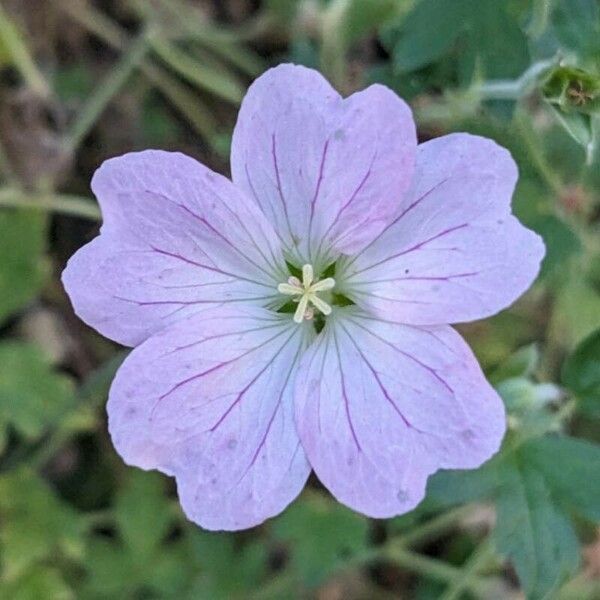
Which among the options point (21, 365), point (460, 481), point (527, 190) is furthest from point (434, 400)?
point (21, 365)

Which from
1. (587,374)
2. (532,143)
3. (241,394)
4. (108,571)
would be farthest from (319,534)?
(532,143)

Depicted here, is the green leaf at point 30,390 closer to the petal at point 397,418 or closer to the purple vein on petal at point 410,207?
the petal at point 397,418

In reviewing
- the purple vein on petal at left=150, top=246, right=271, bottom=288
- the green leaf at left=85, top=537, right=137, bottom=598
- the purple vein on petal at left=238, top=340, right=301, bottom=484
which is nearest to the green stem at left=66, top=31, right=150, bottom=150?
the green leaf at left=85, top=537, right=137, bottom=598

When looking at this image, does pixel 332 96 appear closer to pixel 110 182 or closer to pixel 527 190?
pixel 110 182

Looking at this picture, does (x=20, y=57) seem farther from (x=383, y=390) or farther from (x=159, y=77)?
(x=383, y=390)

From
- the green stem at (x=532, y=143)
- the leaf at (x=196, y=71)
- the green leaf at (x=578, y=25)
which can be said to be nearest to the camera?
the green leaf at (x=578, y=25)

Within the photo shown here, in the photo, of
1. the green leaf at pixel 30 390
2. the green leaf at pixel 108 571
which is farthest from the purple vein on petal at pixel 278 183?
the green leaf at pixel 108 571

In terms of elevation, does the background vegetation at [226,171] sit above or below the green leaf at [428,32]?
below

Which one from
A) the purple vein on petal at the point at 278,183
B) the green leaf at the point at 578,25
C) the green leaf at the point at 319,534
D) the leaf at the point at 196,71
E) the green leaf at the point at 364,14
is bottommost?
the green leaf at the point at 319,534
